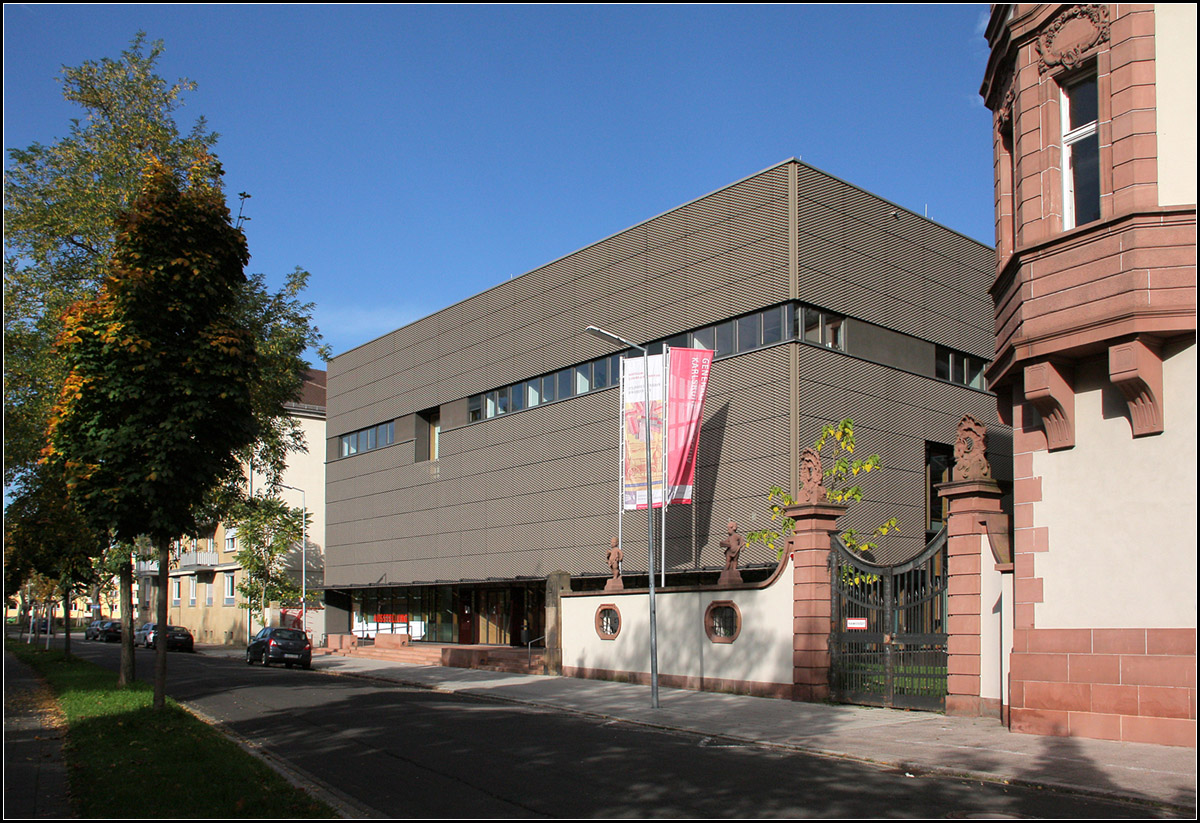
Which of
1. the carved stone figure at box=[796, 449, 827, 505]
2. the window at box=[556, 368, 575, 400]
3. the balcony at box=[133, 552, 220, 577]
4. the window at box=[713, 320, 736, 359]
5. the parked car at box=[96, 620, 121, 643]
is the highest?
the window at box=[713, 320, 736, 359]

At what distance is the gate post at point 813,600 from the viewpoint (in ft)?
61.5

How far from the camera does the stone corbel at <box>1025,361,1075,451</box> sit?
1262 cm

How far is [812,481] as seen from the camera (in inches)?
757

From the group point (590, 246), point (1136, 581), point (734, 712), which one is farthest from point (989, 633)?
point (590, 246)

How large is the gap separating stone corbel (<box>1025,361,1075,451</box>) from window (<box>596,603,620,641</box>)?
1434 centimetres

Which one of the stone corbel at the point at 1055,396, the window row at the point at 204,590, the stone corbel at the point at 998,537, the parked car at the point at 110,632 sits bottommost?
the parked car at the point at 110,632

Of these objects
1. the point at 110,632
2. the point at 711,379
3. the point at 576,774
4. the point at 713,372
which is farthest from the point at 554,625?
the point at 110,632

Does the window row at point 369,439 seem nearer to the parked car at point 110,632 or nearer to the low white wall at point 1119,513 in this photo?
the parked car at point 110,632

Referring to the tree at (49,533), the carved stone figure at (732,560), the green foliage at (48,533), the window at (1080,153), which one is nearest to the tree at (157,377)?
the green foliage at (48,533)

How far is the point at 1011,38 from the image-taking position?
45.1 feet

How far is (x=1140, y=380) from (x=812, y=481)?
820 cm

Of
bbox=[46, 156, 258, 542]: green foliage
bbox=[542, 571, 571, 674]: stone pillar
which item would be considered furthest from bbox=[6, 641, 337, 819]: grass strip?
bbox=[542, 571, 571, 674]: stone pillar

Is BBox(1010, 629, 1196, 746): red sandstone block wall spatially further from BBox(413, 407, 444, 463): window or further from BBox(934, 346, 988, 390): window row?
BBox(413, 407, 444, 463): window

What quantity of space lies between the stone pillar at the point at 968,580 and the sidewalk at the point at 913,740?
0.48m
